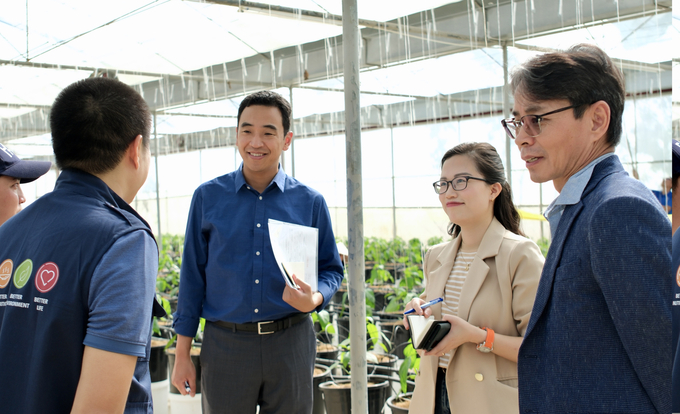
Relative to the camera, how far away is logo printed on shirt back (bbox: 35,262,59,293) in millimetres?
981

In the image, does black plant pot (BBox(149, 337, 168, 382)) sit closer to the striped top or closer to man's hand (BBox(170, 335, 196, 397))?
man's hand (BBox(170, 335, 196, 397))

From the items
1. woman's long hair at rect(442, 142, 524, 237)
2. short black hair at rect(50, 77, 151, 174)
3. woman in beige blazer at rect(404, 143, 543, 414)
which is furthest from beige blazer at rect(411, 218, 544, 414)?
short black hair at rect(50, 77, 151, 174)

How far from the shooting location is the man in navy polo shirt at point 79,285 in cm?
96

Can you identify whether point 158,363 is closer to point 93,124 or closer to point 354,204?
point 354,204

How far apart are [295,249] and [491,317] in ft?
2.01

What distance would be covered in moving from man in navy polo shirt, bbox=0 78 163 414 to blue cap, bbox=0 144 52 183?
0.69 meters

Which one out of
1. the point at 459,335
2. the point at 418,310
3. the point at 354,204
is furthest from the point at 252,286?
the point at 459,335

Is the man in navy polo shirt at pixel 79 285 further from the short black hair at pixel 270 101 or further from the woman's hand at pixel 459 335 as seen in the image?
the short black hair at pixel 270 101

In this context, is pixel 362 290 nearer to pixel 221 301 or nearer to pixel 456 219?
pixel 456 219

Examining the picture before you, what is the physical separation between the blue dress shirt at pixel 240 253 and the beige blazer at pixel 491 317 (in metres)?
0.53

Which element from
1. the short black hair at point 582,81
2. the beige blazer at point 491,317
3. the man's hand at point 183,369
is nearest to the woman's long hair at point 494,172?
the beige blazer at point 491,317

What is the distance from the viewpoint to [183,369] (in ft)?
5.95

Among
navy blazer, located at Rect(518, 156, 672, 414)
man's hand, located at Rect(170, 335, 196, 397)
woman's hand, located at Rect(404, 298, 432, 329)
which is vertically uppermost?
navy blazer, located at Rect(518, 156, 672, 414)

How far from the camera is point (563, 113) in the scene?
952 mm
